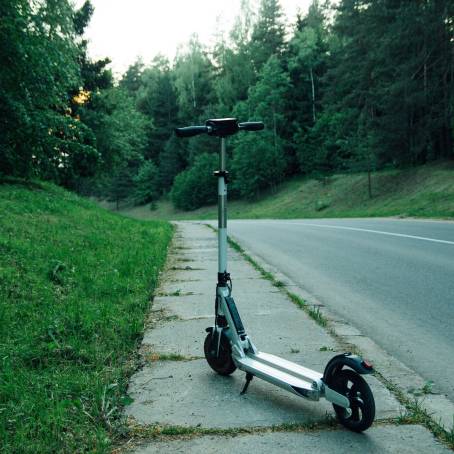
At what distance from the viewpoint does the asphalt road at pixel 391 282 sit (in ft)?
14.8

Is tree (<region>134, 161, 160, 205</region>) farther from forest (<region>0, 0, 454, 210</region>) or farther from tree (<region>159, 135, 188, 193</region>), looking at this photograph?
tree (<region>159, 135, 188, 193</region>)

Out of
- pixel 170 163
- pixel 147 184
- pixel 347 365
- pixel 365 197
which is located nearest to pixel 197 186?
pixel 170 163

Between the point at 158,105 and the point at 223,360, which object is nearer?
the point at 223,360

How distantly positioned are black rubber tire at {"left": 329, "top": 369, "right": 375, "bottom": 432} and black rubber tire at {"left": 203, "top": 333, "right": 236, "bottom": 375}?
0.89 m

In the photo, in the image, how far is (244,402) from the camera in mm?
3043

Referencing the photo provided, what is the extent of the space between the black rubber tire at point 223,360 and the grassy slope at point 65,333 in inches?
22.2

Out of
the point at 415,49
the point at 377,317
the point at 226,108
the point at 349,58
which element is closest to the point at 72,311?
the point at 377,317

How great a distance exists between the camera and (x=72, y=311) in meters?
4.79

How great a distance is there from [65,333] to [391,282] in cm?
485

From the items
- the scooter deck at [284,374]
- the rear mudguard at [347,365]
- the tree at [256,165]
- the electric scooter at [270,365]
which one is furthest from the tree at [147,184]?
the rear mudguard at [347,365]

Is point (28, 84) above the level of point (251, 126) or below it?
above

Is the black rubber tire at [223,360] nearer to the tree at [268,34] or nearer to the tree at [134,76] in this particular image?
the tree at [268,34]

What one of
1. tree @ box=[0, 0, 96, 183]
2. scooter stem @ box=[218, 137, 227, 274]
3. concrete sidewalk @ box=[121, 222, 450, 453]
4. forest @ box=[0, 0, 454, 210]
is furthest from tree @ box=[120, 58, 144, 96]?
scooter stem @ box=[218, 137, 227, 274]

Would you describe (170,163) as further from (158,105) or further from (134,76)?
Answer: (134,76)
